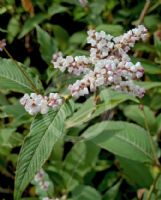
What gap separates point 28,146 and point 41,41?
3.14 feet

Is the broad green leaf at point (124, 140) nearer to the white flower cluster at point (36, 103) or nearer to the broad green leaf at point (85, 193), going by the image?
the broad green leaf at point (85, 193)

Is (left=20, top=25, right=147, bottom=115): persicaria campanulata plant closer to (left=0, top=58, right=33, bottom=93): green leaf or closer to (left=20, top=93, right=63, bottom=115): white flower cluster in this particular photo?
(left=20, top=93, right=63, bottom=115): white flower cluster

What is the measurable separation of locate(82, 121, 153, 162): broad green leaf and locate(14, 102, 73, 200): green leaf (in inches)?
18.3

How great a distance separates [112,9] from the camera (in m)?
2.61

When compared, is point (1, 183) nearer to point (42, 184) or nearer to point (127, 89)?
point (42, 184)

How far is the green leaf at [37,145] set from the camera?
3.96 feet

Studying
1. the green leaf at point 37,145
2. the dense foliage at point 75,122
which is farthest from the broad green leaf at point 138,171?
the green leaf at point 37,145

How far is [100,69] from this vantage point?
46.1 inches

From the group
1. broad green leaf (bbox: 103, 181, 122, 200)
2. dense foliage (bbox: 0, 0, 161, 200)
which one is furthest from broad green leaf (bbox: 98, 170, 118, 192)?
broad green leaf (bbox: 103, 181, 122, 200)

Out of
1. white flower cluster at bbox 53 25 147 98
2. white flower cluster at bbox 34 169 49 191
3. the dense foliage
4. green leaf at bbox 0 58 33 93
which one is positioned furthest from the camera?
white flower cluster at bbox 34 169 49 191

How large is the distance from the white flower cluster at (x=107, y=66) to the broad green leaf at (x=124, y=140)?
0.46m

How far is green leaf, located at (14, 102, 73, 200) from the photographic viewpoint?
1.21m

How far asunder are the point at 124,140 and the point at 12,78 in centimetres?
51

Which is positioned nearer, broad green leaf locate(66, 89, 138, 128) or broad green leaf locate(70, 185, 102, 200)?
broad green leaf locate(66, 89, 138, 128)
